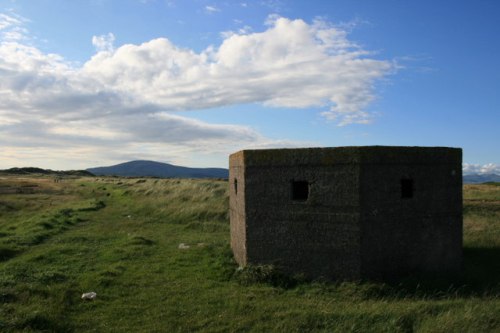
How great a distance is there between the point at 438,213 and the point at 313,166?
3.31m

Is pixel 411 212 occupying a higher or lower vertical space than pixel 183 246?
higher

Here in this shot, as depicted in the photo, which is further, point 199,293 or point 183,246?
point 183,246

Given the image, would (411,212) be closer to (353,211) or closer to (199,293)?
(353,211)

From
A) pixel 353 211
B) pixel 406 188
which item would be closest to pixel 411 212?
pixel 406 188

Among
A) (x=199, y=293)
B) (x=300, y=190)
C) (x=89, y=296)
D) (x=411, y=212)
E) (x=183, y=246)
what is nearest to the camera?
(x=89, y=296)

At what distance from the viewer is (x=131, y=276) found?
9523 millimetres

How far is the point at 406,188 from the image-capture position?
9289mm

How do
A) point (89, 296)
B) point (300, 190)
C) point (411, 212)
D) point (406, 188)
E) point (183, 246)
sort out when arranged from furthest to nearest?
1. point (183, 246)
2. point (300, 190)
3. point (406, 188)
4. point (411, 212)
5. point (89, 296)

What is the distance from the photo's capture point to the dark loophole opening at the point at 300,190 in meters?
9.16

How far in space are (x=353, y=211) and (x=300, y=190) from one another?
141 cm

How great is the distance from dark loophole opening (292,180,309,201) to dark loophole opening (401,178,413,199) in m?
2.17

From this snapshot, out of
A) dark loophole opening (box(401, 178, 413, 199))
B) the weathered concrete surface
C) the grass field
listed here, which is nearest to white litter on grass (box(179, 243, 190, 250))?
the grass field

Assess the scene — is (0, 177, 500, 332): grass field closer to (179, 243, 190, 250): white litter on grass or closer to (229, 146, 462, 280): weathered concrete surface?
(179, 243, 190, 250): white litter on grass

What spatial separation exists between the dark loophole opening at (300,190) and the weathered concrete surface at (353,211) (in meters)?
0.14
